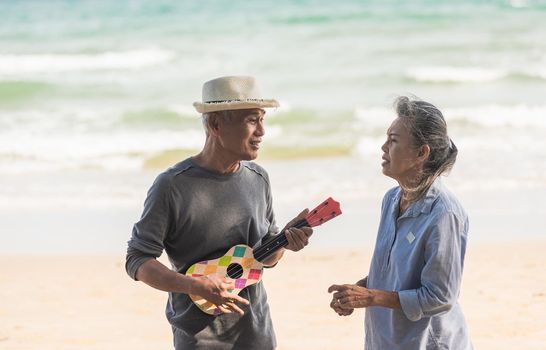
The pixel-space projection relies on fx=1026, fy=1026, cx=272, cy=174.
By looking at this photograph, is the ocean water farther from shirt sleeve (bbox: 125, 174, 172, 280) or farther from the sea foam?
shirt sleeve (bbox: 125, 174, 172, 280)

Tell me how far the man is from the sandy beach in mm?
2883

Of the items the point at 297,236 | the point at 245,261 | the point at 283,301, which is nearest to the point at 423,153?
the point at 297,236

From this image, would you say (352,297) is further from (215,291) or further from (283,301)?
(283,301)

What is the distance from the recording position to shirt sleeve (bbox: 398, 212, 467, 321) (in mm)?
3379

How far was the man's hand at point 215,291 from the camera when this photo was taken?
3.47 m

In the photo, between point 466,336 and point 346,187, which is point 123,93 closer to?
point 346,187

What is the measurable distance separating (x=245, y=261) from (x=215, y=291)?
0.30m

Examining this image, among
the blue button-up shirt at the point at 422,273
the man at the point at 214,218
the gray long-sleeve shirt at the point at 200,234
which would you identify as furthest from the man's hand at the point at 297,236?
the blue button-up shirt at the point at 422,273

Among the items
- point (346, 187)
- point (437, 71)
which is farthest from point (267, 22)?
point (346, 187)

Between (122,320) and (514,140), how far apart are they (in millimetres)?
8268

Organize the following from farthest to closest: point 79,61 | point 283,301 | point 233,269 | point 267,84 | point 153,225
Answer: point 79,61, point 267,84, point 283,301, point 233,269, point 153,225

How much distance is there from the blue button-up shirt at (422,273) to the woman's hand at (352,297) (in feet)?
0.37

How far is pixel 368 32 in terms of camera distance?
2427 cm

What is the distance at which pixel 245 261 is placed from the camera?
12.3 ft
